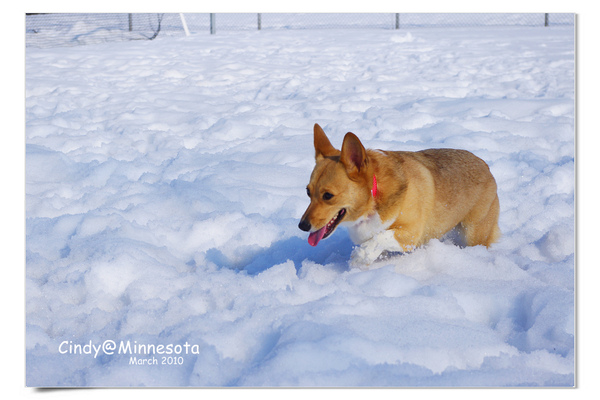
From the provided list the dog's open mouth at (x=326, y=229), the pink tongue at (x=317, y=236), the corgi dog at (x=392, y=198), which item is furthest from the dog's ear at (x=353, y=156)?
the pink tongue at (x=317, y=236)

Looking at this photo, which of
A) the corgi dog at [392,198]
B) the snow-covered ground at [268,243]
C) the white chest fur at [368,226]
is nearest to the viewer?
the snow-covered ground at [268,243]

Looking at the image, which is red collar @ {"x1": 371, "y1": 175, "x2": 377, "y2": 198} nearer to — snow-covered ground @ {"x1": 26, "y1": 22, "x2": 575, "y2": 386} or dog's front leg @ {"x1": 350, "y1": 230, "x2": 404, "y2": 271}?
dog's front leg @ {"x1": 350, "y1": 230, "x2": 404, "y2": 271}

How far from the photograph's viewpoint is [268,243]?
3711mm

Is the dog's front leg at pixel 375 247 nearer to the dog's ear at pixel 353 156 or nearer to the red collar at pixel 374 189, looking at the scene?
the red collar at pixel 374 189

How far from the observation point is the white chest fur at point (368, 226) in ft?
9.91

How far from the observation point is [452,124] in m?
5.89

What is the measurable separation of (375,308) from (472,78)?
6.13 meters

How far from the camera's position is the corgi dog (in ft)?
9.37

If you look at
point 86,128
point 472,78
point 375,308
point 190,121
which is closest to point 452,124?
point 472,78

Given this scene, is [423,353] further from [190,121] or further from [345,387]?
[190,121]

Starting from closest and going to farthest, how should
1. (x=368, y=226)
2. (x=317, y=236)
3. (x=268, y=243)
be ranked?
(x=317, y=236), (x=368, y=226), (x=268, y=243)

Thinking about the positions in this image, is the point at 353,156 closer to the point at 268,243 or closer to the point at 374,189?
the point at 374,189

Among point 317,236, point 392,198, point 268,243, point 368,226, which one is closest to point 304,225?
point 317,236

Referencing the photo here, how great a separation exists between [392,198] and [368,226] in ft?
0.72
